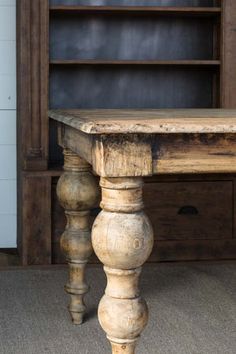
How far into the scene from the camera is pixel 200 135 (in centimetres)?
185

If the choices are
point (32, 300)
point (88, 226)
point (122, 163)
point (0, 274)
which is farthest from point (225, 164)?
point (0, 274)

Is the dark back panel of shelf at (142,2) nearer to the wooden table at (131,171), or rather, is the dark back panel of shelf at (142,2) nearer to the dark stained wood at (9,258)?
the dark stained wood at (9,258)

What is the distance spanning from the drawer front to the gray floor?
0.16 m

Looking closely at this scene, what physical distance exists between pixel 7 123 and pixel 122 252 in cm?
256

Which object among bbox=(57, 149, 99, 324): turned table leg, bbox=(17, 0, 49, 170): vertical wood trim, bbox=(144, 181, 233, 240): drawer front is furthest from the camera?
bbox=(144, 181, 233, 240): drawer front

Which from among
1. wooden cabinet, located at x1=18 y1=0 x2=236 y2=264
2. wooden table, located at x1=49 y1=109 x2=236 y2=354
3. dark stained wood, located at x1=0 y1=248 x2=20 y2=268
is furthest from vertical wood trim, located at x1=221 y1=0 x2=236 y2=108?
wooden table, located at x1=49 y1=109 x2=236 y2=354

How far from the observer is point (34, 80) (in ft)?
12.4

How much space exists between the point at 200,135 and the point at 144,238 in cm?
27

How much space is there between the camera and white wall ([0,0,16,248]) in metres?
4.20

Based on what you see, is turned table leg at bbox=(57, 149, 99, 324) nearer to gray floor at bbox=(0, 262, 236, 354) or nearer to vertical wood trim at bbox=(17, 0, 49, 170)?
gray floor at bbox=(0, 262, 236, 354)

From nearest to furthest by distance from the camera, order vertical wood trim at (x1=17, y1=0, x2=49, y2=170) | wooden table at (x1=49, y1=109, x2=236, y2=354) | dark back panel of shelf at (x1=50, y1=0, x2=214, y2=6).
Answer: wooden table at (x1=49, y1=109, x2=236, y2=354) → vertical wood trim at (x1=17, y1=0, x2=49, y2=170) → dark back panel of shelf at (x1=50, y1=0, x2=214, y2=6)

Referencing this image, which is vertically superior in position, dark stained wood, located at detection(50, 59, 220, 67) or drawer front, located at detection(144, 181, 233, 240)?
dark stained wood, located at detection(50, 59, 220, 67)

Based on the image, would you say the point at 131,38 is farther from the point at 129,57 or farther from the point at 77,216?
the point at 77,216

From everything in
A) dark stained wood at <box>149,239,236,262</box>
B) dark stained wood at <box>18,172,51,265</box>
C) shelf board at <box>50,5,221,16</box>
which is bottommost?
dark stained wood at <box>149,239,236,262</box>
